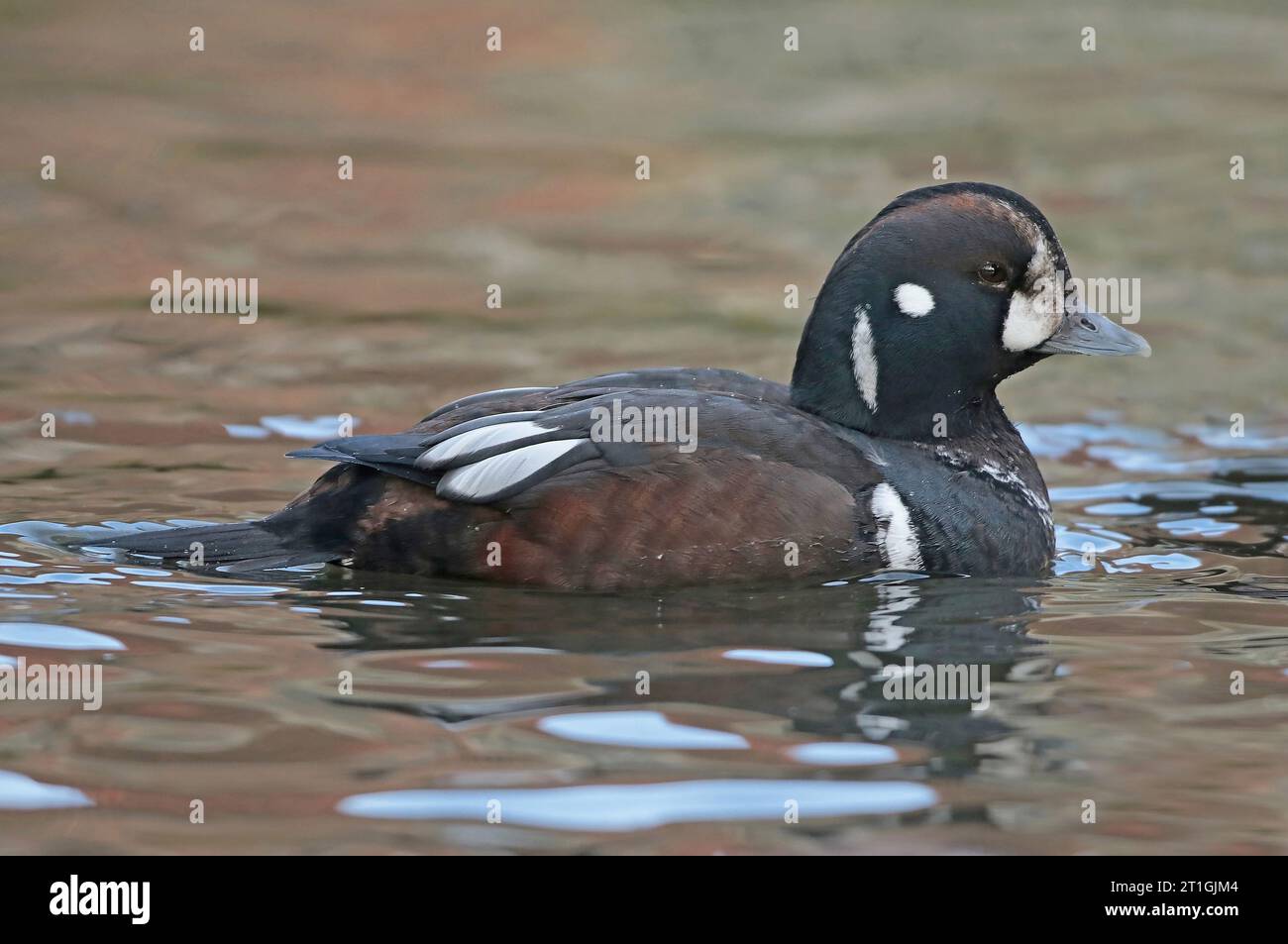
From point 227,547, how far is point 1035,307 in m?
3.44

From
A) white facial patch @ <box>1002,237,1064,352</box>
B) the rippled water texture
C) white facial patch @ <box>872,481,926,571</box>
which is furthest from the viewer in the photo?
white facial patch @ <box>1002,237,1064,352</box>

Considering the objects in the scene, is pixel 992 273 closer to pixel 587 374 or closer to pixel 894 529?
pixel 894 529

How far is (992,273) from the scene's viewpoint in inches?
305

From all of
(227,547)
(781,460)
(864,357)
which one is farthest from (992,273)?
(227,547)

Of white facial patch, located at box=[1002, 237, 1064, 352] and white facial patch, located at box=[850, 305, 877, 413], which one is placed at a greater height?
white facial patch, located at box=[1002, 237, 1064, 352]

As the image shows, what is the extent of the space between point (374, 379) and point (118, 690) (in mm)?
5334

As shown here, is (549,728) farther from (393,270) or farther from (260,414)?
(393,270)

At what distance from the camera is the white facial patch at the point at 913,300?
25.2ft

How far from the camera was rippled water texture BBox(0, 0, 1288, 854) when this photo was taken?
213 inches

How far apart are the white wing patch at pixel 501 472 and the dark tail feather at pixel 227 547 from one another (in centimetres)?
62

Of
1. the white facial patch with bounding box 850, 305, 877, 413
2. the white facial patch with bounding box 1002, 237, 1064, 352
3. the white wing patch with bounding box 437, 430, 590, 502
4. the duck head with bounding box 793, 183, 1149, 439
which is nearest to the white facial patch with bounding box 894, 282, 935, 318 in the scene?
the duck head with bounding box 793, 183, 1149, 439

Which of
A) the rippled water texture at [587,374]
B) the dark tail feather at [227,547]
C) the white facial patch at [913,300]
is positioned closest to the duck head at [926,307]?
the white facial patch at [913,300]

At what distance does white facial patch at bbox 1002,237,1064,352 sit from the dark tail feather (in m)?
2.89

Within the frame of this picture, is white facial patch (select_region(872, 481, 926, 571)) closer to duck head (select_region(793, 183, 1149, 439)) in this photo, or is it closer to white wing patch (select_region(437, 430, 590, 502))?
duck head (select_region(793, 183, 1149, 439))
